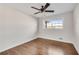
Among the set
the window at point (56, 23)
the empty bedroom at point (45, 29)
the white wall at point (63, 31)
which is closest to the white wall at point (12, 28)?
the empty bedroom at point (45, 29)

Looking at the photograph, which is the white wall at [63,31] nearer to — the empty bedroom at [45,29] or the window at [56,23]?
the empty bedroom at [45,29]

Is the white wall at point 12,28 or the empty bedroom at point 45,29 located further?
the white wall at point 12,28

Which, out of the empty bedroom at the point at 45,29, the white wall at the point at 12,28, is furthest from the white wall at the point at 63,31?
the white wall at the point at 12,28

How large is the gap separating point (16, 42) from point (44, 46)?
0.90 meters

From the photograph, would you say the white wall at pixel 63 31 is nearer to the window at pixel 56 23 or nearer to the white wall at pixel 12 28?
the window at pixel 56 23

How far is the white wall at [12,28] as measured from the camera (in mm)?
1956

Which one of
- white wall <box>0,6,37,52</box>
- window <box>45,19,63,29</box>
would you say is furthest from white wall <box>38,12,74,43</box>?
white wall <box>0,6,37,52</box>

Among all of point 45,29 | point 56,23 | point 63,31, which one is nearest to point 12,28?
point 45,29

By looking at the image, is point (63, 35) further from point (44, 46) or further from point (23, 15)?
point (23, 15)

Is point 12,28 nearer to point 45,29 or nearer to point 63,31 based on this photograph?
point 45,29

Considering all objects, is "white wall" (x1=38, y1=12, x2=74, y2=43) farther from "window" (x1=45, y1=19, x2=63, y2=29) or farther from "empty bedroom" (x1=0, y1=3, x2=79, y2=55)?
"window" (x1=45, y1=19, x2=63, y2=29)

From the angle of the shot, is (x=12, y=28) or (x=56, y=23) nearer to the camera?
(x=56, y=23)

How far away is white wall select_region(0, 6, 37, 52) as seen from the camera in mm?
1956

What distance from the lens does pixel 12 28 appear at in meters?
2.21
